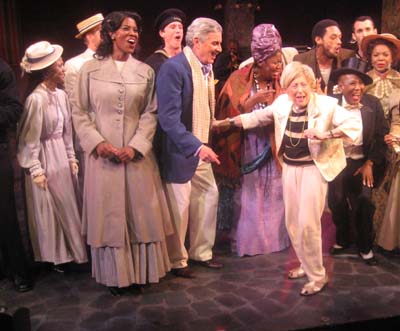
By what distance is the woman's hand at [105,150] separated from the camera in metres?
4.15

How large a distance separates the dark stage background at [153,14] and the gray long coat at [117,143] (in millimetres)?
4439

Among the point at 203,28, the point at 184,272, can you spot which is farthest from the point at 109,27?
the point at 184,272

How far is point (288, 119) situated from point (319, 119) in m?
0.25

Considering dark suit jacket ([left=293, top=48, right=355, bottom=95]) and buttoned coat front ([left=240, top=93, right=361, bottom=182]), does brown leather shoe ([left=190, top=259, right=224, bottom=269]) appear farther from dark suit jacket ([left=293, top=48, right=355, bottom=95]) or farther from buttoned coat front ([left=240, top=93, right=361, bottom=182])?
dark suit jacket ([left=293, top=48, right=355, bottom=95])

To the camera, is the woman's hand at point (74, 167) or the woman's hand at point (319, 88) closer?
the woman's hand at point (319, 88)

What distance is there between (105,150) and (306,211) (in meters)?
1.53

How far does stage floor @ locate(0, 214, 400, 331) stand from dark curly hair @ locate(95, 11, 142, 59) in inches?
72.9

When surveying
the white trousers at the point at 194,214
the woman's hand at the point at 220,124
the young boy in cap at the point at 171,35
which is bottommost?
the white trousers at the point at 194,214

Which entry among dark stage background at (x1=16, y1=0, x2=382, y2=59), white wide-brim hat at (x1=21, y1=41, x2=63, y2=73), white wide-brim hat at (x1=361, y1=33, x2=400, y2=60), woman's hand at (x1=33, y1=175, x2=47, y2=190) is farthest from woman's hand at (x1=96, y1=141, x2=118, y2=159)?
dark stage background at (x1=16, y1=0, x2=382, y2=59)

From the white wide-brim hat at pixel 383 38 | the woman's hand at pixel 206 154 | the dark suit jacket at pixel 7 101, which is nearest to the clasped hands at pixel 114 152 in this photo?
the woman's hand at pixel 206 154

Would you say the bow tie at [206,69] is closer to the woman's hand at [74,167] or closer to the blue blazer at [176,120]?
the blue blazer at [176,120]

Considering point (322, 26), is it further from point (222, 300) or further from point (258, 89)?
point (222, 300)

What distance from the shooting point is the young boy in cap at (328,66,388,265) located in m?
4.61

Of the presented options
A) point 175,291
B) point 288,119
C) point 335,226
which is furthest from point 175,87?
point 335,226
